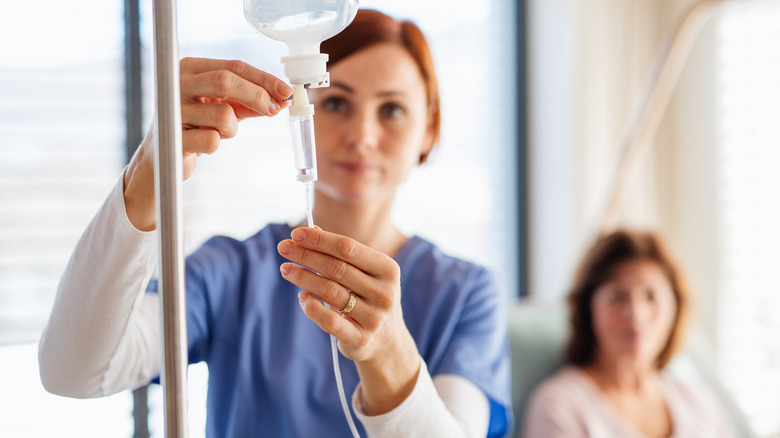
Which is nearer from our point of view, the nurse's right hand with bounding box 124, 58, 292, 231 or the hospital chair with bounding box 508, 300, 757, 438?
the nurse's right hand with bounding box 124, 58, 292, 231

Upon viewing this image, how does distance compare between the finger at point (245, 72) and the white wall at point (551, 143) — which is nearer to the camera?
the finger at point (245, 72)

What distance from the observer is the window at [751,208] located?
167 cm

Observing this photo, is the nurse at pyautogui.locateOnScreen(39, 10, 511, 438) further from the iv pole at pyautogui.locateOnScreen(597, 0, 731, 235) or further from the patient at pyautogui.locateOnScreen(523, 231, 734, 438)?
the iv pole at pyautogui.locateOnScreen(597, 0, 731, 235)

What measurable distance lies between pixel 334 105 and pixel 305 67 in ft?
0.21

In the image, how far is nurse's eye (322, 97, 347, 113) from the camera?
0.44m

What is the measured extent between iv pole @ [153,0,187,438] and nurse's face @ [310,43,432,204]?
10 centimetres

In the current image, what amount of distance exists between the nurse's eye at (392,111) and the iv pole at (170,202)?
137 mm

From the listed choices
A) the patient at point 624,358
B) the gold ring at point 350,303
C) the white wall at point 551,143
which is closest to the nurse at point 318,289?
the gold ring at point 350,303

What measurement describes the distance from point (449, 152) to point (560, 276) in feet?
1.56

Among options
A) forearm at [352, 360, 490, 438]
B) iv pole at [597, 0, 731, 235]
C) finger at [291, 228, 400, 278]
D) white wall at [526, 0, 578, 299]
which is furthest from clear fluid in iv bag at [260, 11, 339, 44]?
white wall at [526, 0, 578, 299]

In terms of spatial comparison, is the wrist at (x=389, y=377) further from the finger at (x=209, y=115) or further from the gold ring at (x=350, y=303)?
the finger at (x=209, y=115)

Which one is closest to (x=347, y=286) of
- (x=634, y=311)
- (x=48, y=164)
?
(x=634, y=311)

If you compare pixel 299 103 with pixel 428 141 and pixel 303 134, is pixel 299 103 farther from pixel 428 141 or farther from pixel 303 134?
pixel 428 141

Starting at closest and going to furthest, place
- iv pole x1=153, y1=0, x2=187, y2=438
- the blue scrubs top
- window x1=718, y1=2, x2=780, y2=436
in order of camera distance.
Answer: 1. iv pole x1=153, y1=0, x2=187, y2=438
2. the blue scrubs top
3. window x1=718, y1=2, x2=780, y2=436
